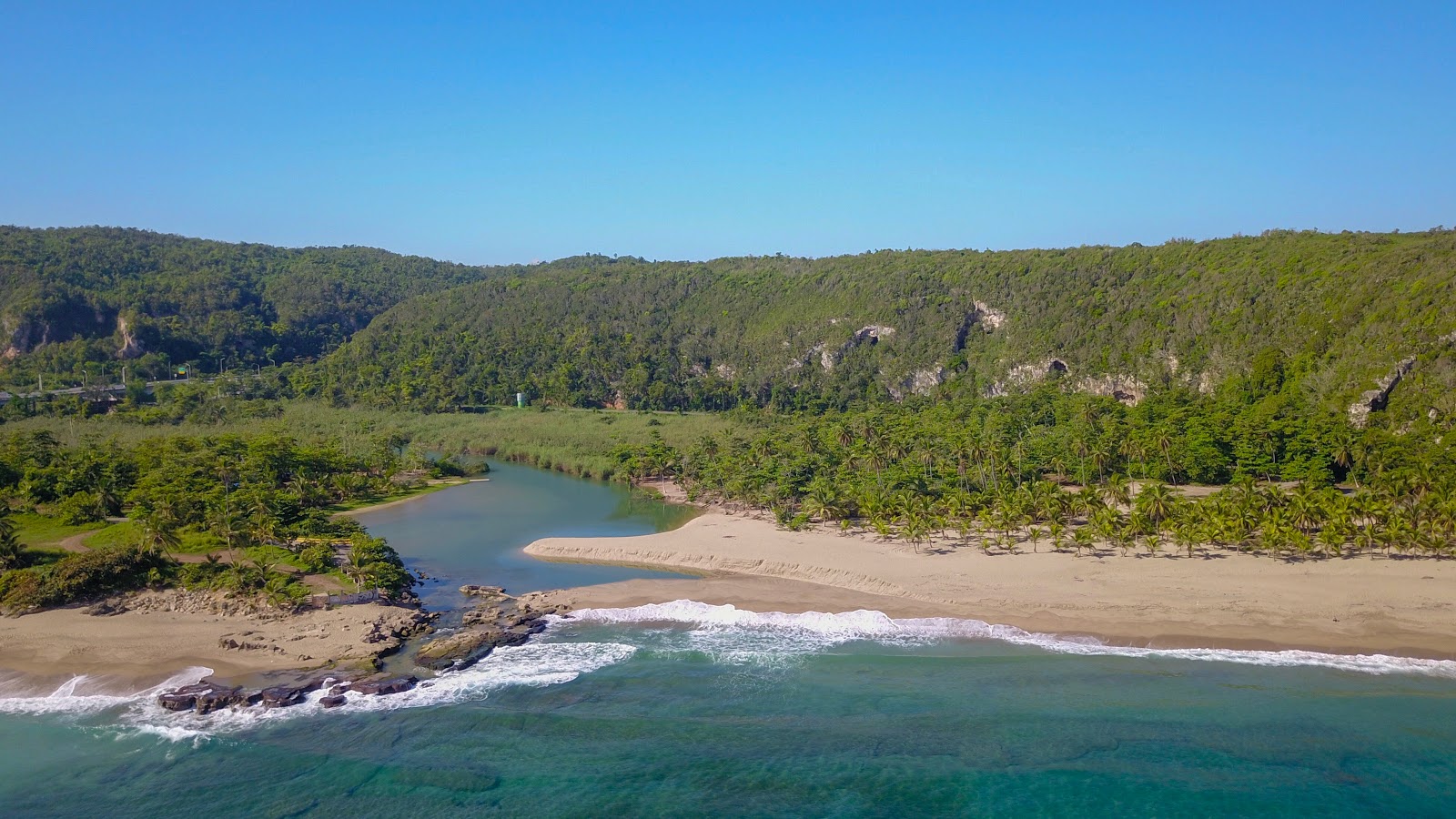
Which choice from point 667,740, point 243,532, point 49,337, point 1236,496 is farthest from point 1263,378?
point 49,337

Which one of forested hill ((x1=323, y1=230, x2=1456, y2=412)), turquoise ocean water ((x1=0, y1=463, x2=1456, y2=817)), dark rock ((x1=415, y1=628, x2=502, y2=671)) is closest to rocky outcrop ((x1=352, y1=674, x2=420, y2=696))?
turquoise ocean water ((x1=0, y1=463, x2=1456, y2=817))

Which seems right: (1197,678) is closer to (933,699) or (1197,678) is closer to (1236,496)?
(933,699)

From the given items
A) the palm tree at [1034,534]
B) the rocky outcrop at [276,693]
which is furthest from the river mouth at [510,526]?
the palm tree at [1034,534]

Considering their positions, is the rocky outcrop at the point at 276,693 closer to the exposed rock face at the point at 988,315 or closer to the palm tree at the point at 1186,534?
the palm tree at the point at 1186,534

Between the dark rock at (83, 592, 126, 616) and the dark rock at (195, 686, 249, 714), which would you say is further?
the dark rock at (83, 592, 126, 616)

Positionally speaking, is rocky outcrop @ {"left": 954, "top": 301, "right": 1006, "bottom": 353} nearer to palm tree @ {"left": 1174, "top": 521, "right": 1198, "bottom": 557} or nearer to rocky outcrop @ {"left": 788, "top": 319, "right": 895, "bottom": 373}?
rocky outcrop @ {"left": 788, "top": 319, "right": 895, "bottom": 373}
